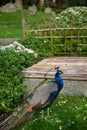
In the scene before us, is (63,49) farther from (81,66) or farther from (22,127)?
(22,127)

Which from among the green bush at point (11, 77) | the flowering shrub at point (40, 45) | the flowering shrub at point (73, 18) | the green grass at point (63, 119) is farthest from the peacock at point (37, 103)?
the flowering shrub at point (73, 18)

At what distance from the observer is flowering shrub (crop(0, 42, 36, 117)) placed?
8992mm

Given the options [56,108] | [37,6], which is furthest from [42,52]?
[37,6]

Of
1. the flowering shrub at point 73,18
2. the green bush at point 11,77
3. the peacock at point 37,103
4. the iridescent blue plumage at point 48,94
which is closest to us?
the peacock at point 37,103

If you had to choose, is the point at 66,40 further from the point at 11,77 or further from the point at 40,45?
the point at 11,77

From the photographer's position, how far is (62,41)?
14.9 m

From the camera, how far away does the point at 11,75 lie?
9750 mm

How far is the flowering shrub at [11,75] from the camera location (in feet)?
29.5

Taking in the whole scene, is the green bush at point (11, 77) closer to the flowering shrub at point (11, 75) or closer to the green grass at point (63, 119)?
the flowering shrub at point (11, 75)

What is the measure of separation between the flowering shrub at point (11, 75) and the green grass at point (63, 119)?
32.2 inches

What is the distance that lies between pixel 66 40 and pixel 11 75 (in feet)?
17.5

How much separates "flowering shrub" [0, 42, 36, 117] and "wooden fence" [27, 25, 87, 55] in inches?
128

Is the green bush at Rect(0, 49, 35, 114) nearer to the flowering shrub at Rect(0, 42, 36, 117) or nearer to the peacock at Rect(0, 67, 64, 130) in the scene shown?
the flowering shrub at Rect(0, 42, 36, 117)

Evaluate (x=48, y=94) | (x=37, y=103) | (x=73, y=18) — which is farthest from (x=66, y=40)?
(x=37, y=103)
